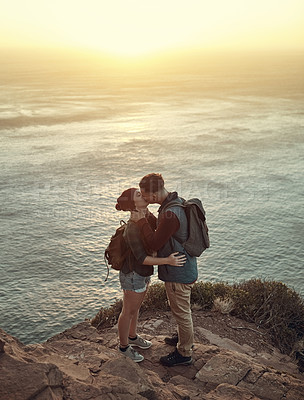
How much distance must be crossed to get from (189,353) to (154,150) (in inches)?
1518

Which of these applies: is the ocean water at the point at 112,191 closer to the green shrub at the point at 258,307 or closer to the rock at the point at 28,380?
the green shrub at the point at 258,307

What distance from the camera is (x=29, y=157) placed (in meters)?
40.6

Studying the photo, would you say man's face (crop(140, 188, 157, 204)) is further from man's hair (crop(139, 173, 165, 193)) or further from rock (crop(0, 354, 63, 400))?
rock (crop(0, 354, 63, 400))

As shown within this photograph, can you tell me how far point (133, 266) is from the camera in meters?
5.82

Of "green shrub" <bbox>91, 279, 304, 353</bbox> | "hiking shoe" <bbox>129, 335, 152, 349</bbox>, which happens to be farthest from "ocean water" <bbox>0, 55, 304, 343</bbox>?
"hiking shoe" <bbox>129, 335, 152, 349</bbox>

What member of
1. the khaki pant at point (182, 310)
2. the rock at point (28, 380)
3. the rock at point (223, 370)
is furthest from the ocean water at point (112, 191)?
the rock at point (28, 380)

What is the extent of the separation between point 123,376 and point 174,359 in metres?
1.10

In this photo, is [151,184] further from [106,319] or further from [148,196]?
[106,319]

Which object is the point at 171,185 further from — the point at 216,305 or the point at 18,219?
the point at 216,305

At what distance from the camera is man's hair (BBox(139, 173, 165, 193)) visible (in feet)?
18.0

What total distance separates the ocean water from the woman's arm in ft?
31.0

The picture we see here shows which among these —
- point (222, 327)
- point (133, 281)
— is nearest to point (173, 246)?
point (133, 281)

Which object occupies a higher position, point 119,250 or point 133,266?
point 119,250

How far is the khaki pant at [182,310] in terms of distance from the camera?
598 cm
